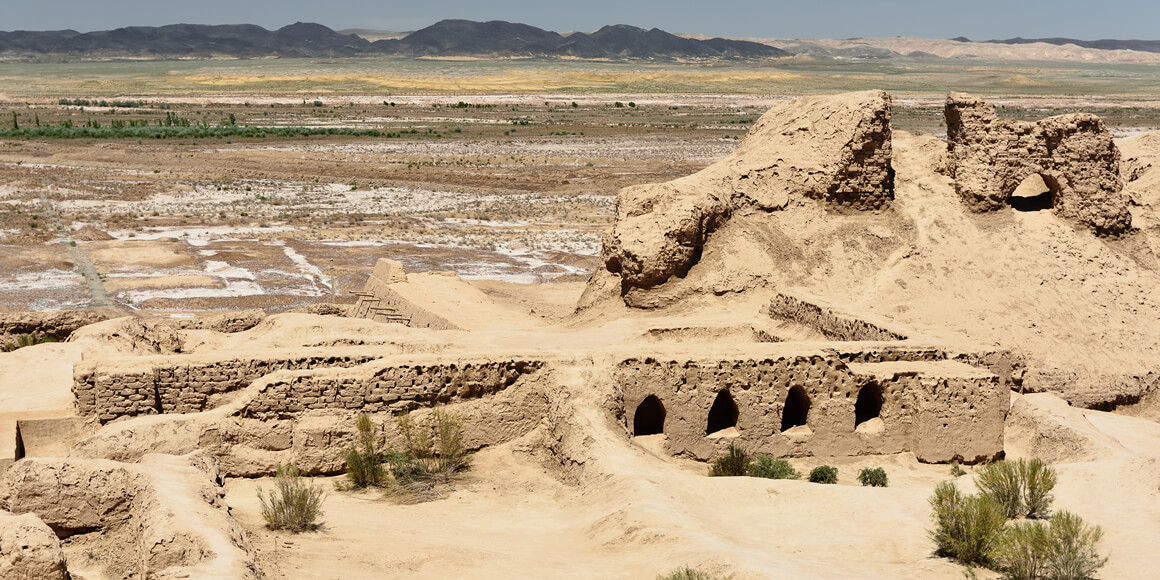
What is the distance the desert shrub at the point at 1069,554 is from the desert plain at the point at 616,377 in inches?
14.3

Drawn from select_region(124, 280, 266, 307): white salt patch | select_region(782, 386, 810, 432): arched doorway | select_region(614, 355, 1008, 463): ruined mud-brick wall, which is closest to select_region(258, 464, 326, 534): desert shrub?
select_region(614, 355, 1008, 463): ruined mud-brick wall

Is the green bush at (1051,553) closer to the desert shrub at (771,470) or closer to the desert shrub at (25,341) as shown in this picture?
the desert shrub at (771,470)

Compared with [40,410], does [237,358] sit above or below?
above

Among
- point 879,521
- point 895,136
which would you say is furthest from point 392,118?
point 879,521

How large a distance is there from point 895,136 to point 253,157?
37.7 meters

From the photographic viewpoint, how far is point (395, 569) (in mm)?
8945

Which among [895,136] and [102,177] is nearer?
[895,136]

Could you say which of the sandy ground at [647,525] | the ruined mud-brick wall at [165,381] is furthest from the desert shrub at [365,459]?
the ruined mud-brick wall at [165,381]

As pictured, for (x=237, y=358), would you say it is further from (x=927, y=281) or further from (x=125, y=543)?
(x=927, y=281)

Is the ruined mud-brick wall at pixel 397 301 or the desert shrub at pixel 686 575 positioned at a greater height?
the desert shrub at pixel 686 575

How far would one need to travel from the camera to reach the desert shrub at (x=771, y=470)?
12328 millimetres

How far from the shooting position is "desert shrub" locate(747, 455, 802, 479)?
40.4 ft

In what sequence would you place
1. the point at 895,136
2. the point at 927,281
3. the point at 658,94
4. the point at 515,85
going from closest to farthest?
the point at 927,281 → the point at 895,136 → the point at 658,94 → the point at 515,85

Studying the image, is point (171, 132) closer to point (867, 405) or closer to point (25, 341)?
point (25, 341)
